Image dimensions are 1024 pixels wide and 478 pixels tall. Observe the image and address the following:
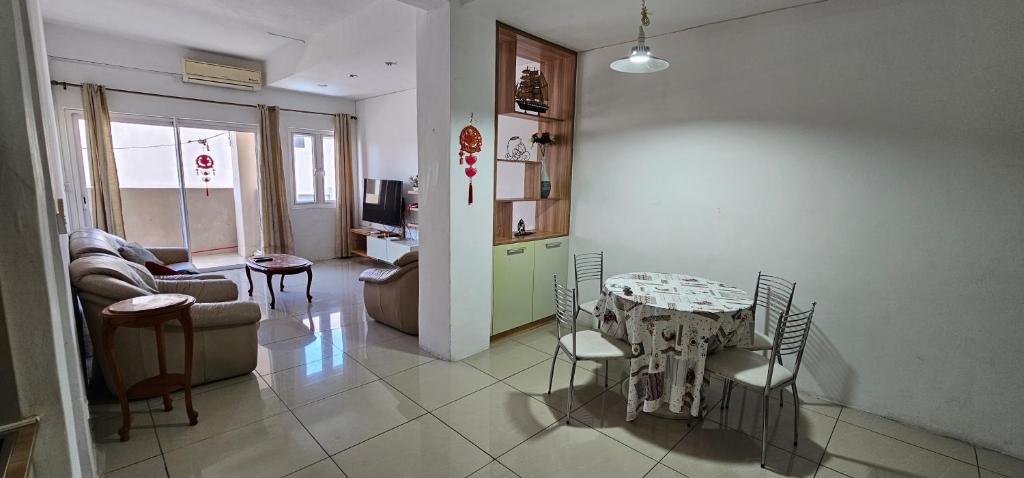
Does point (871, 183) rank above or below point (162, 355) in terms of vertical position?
above

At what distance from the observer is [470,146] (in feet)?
10.3

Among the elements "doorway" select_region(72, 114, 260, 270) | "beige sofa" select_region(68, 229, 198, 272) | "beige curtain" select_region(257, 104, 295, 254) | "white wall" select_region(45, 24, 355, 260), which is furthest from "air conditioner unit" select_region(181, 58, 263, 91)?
"beige sofa" select_region(68, 229, 198, 272)

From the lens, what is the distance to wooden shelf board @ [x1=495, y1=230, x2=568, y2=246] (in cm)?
361

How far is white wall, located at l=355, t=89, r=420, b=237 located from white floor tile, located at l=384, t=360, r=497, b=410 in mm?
3321

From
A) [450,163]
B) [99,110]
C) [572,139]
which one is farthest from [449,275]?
[99,110]

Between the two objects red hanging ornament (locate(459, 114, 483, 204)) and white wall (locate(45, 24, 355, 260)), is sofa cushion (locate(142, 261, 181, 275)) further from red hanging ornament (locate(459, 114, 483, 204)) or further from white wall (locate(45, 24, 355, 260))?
red hanging ornament (locate(459, 114, 483, 204))

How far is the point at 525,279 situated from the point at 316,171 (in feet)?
15.0

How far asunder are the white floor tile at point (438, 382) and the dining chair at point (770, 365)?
145cm

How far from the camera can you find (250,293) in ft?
16.2

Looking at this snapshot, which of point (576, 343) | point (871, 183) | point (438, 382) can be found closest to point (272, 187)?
point (438, 382)

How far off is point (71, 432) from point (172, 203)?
731 cm

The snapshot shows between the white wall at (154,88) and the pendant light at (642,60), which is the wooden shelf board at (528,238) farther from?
the white wall at (154,88)

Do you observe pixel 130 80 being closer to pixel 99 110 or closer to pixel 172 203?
pixel 99 110

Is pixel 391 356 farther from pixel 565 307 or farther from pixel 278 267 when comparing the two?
pixel 278 267
